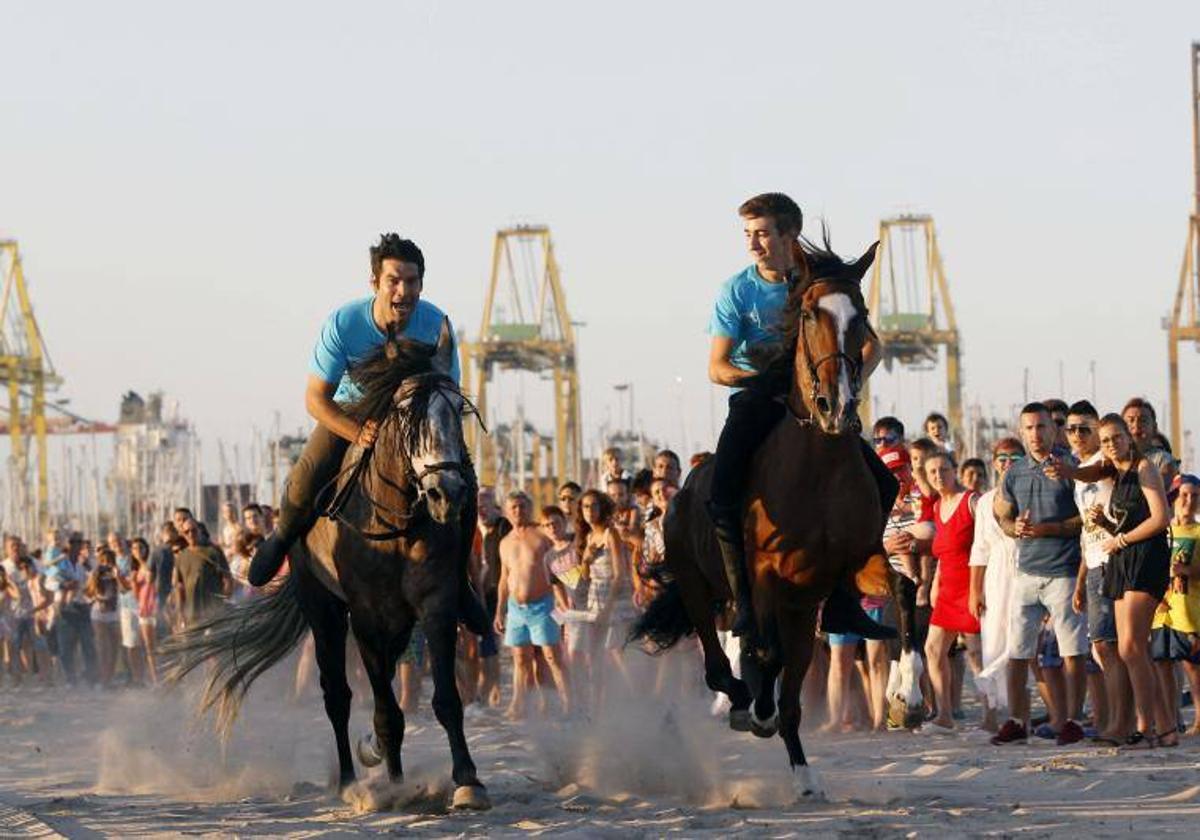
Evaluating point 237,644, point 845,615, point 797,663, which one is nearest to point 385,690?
point 237,644

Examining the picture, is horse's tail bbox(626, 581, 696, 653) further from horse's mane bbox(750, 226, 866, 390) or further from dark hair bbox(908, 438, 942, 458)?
dark hair bbox(908, 438, 942, 458)

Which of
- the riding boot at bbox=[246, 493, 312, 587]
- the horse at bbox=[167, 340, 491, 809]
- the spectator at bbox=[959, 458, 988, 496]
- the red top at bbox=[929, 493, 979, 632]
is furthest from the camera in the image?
the spectator at bbox=[959, 458, 988, 496]

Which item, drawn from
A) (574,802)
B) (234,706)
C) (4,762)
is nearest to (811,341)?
(574,802)

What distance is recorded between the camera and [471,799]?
30.7ft

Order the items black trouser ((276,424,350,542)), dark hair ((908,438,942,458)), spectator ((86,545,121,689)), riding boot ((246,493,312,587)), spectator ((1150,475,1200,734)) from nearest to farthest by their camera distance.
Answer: black trouser ((276,424,350,542)), riding boot ((246,493,312,587)), spectator ((1150,475,1200,734)), dark hair ((908,438,942,458)), spectator ((86,545,121,689))

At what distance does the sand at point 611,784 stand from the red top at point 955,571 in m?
0.75

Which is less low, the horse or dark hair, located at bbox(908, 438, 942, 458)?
dark hair, located at bbox(908, 438, 942, 458)

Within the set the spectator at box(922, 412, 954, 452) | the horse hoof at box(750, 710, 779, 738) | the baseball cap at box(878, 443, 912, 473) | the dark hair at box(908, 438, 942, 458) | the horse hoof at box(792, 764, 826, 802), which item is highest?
the spectator at box(922, 412, 954, 452)

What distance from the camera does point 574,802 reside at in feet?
32.2

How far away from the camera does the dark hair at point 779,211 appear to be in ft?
32.9

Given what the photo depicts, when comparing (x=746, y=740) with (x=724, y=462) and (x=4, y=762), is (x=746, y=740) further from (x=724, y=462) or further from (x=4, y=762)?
(x=4, y=762)

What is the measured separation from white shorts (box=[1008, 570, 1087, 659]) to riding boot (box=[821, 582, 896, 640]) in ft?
10.0

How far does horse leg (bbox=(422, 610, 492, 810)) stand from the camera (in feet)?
31.0

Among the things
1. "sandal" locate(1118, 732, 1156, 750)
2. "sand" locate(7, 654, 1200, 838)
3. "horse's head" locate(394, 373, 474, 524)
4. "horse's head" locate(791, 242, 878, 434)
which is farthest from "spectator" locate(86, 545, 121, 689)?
"horse's head" locate(791, 242, 878, 434)
